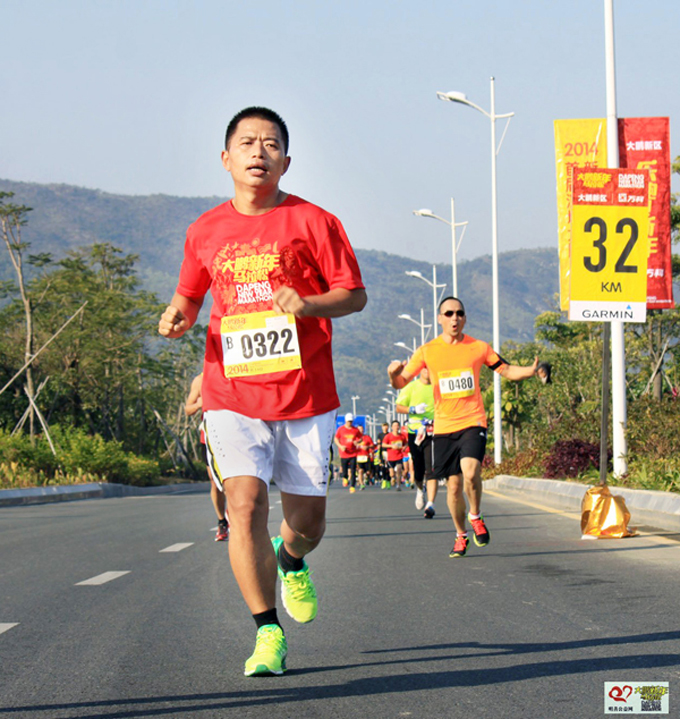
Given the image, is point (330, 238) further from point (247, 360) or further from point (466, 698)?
point (466, 698)

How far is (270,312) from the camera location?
16.9 ft

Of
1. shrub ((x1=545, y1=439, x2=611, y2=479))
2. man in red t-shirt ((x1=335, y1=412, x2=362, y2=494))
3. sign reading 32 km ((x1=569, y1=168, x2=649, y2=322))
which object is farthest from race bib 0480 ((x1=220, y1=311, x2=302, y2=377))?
man in red t-shirt ((x1=335, y1=412, x2=362, y2=494))

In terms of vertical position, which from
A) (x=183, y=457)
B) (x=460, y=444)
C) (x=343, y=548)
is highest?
(x=460, y=444)

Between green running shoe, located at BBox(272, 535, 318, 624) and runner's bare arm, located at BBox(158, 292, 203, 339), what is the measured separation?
1.08 meters

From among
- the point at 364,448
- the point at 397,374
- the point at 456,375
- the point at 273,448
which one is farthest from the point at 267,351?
the point at 364,448

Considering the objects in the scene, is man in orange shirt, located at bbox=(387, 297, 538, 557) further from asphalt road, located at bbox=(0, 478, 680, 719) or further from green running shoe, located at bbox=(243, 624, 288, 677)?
green running shoe, located at bbox=(243, 624, 288, 677)

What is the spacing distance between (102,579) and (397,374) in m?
2.67

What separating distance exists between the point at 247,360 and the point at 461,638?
183 cm

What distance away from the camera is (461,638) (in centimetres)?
586

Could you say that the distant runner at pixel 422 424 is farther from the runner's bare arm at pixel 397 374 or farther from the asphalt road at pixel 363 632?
the runner's bare arm at pixel 397 374

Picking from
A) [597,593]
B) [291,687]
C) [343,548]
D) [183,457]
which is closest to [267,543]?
[291,687]

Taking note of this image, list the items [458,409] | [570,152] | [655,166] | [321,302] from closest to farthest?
[321,302]
[458,409]
[655,166]
[570,152]

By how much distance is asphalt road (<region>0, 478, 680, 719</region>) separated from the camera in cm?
454

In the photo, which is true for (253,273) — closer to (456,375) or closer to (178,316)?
(178,316)
